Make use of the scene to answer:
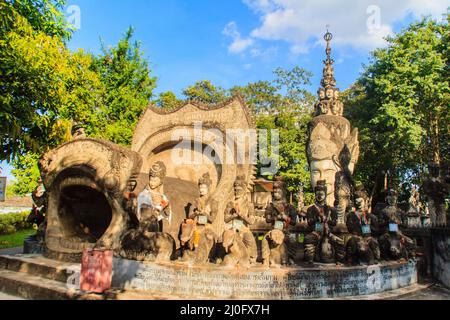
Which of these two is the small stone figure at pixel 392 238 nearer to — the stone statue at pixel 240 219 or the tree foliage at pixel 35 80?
the stone statue at pixel 240 219

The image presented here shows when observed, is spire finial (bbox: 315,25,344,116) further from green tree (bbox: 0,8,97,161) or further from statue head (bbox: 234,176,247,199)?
green tree (bbox: 0,8,97,161)

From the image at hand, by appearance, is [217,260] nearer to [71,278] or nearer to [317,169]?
[71,278]

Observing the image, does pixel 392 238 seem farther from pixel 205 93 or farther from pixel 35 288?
pixel 205 93

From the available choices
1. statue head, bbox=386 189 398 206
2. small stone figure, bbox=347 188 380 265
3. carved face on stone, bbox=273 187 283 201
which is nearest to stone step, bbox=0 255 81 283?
carved face on stone, bbox=273 187 283 201

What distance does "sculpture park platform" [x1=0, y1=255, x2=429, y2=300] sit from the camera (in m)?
5.93

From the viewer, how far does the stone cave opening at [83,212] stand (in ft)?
32.6

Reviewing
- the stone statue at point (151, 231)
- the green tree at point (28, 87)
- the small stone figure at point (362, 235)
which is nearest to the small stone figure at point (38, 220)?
the green tree at point (28, 87)

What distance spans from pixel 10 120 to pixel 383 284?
10.1m

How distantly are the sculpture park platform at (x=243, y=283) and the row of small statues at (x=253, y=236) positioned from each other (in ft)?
1.10

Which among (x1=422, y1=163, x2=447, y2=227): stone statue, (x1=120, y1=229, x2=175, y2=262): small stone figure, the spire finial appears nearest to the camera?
(x1=120, y1=229, x2=175, y2=262): small stone figure

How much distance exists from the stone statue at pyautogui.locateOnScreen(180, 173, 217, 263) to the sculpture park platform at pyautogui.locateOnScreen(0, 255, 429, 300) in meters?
0.52

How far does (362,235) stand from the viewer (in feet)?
23.2
